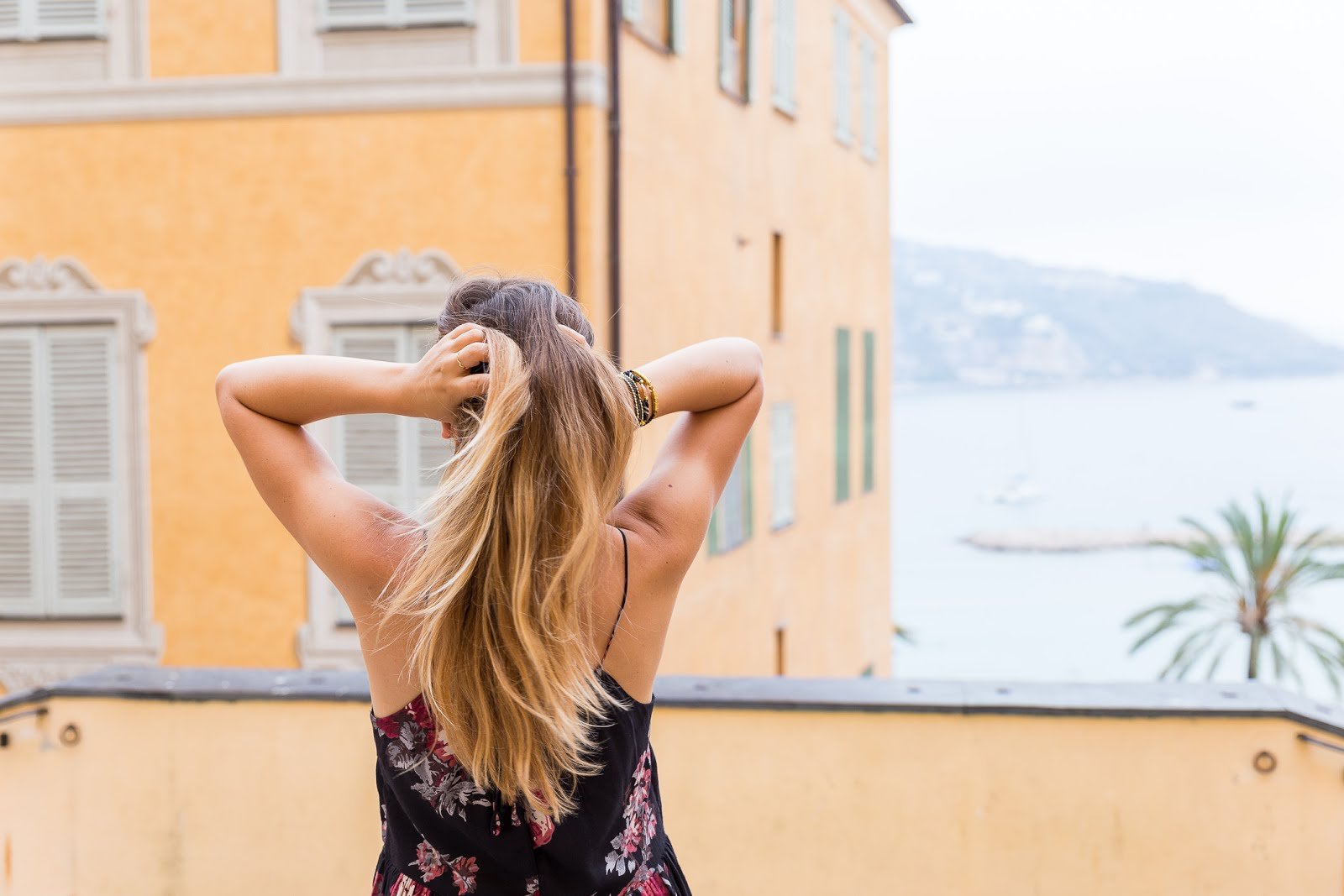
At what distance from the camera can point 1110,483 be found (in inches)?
4232

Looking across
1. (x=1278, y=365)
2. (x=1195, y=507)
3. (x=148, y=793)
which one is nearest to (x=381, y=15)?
(x=148, y=793)

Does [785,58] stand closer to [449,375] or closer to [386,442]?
[386,442]

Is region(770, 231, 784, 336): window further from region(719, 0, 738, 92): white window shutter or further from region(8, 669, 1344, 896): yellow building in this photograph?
region(8, 669, 1344, 896): yellow building

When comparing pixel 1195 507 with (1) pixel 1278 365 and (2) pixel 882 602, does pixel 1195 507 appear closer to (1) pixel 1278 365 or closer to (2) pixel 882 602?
(1) pixel 1278 365

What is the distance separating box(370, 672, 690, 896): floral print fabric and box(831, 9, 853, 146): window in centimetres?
1283

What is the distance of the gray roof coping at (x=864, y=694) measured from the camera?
3.21m

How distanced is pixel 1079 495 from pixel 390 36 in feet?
329

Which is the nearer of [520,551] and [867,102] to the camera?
[520,551]

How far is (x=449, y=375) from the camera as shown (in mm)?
1350

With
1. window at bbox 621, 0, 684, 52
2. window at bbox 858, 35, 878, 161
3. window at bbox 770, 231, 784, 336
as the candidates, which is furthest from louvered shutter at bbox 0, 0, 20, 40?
window at bbox 858, 35, 878, 161

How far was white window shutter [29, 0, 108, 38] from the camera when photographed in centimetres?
743

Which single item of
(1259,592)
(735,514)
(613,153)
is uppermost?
(613,153)

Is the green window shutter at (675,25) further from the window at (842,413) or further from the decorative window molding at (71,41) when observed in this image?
the window at (842,413)

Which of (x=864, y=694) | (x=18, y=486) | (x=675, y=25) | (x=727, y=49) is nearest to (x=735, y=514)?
(x=727, y=49)
